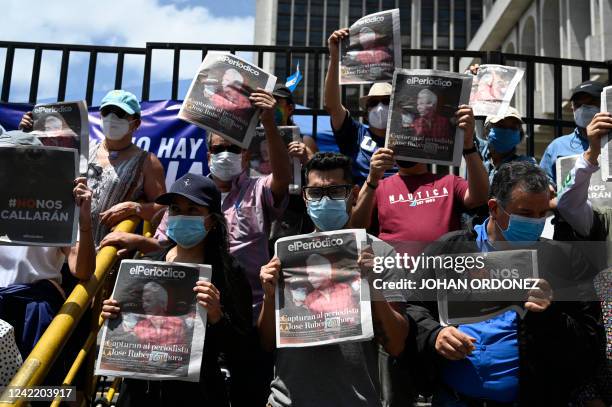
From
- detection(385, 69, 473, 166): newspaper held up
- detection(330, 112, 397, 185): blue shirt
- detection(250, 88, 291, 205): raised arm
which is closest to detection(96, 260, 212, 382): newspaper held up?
detection(250, 88, 291, 205): raised arm

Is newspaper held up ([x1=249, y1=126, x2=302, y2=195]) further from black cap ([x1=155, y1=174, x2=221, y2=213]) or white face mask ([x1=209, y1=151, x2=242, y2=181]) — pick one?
black cap ([x1=155, y1=174, x2=221, y2=213])

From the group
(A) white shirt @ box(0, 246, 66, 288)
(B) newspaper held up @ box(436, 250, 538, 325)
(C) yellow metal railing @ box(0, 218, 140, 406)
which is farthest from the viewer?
(A) white shirt @ box(0, 246, 66, 288)

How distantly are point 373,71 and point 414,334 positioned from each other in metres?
2.46

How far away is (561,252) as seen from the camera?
3395 millimetres

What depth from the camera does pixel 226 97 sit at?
15.4 feet

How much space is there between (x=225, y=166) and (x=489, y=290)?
6.95 feet

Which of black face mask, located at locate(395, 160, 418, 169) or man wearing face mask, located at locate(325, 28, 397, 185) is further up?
man wearing face mask, located at locate(325, 28, 397, 185)

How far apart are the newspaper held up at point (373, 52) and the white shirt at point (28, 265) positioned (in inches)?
99.2

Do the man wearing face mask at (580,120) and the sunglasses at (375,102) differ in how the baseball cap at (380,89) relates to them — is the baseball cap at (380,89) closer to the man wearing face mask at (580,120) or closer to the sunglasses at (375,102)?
the sunglasses at (375,102)

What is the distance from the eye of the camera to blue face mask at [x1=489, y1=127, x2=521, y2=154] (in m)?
4.97

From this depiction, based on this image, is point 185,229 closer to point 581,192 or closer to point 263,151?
point 263,151

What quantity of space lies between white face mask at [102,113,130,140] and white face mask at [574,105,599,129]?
3.39 m

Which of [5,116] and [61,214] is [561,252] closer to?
[61,214]

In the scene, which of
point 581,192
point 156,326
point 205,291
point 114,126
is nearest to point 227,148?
point 114,126
